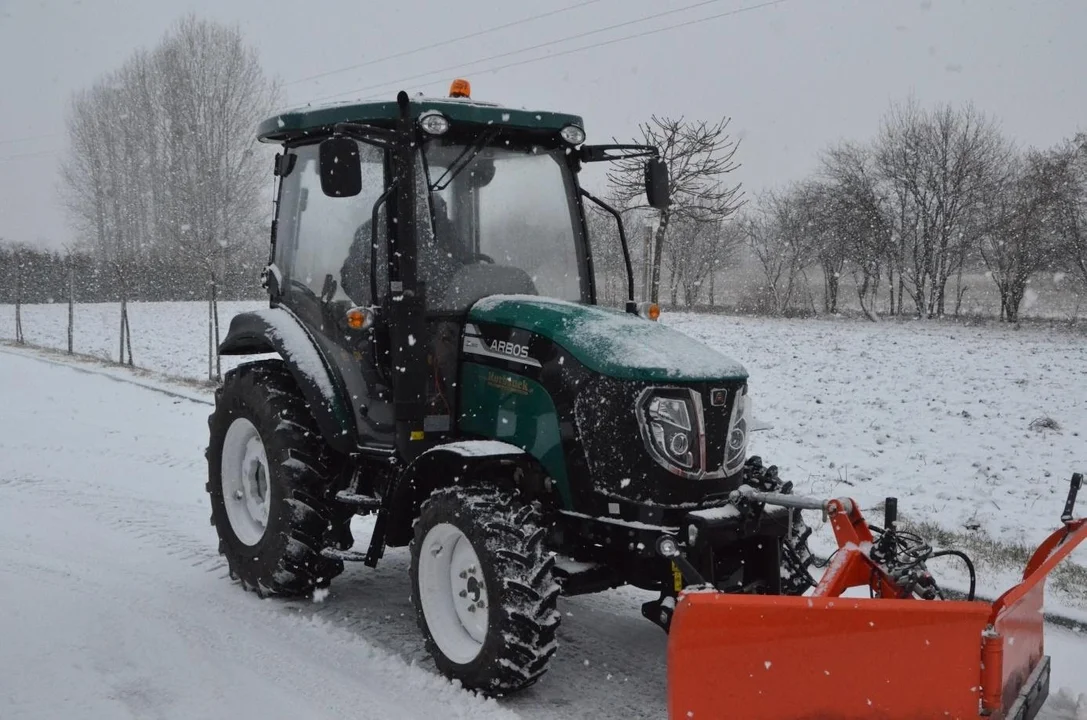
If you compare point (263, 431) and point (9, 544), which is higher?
point (263, 431)

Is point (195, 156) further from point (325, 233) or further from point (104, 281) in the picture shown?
point (325, 233)

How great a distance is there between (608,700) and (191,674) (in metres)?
1.77

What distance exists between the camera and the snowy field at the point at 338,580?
3660 mm

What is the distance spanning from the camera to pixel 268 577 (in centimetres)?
458

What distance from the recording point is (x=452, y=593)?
12.7 feet

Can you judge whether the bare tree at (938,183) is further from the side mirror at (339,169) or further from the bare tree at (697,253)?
the side mirror at (339,169)

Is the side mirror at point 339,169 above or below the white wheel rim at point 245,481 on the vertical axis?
above

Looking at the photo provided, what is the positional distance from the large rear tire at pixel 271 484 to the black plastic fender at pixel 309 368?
157 mm

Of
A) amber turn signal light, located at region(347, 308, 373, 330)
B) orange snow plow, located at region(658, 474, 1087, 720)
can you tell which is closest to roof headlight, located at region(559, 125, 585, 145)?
amber turn signal light, located at region(347, 308, 373, 330)

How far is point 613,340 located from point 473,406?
31.6 inches

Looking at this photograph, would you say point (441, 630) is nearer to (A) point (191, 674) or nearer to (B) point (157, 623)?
A: (A) point (191, 674)

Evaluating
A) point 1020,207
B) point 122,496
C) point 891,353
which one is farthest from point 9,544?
point 1020,207

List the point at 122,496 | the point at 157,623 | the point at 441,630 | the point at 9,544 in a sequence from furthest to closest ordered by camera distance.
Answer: the point at 122,496 → the point at 9,544 → the point at 157,623 → the point at 441,630

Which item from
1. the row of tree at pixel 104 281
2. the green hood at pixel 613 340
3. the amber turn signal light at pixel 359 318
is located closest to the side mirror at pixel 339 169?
the amber turn signal light at pixel 359 318
